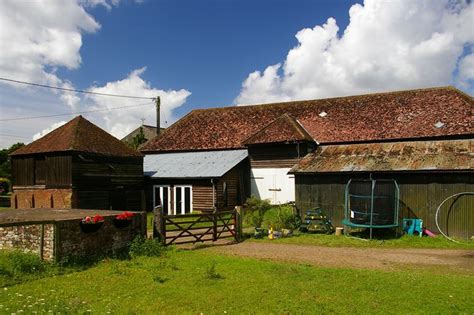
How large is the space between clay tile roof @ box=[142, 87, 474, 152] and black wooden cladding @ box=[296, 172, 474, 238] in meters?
6.69

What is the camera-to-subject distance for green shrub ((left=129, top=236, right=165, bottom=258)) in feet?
42.2

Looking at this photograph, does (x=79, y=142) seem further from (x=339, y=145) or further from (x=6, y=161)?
(x=6, y=161)

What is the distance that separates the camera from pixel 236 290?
8.98 meters

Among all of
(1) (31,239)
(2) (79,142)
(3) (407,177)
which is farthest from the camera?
(2) (79,142)

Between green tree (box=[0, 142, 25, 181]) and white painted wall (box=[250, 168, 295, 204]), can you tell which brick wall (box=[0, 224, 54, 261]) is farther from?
green tree (box=[0, 142, 25, 181])

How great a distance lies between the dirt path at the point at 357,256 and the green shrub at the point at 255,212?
152 inches

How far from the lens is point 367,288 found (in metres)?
9.05

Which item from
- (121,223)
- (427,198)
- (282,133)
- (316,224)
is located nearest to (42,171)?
(121,223)

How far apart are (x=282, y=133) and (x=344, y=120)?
15.8 ft

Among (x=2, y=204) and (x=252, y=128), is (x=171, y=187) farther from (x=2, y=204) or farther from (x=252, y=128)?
(x=2, y=204)

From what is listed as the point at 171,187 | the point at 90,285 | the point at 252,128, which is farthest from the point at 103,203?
the point at 90,285

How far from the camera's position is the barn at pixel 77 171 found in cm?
2339

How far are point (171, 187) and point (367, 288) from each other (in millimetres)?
19420

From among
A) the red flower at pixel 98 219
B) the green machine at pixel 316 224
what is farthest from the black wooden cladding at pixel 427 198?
the red flower at pixel 98 219
